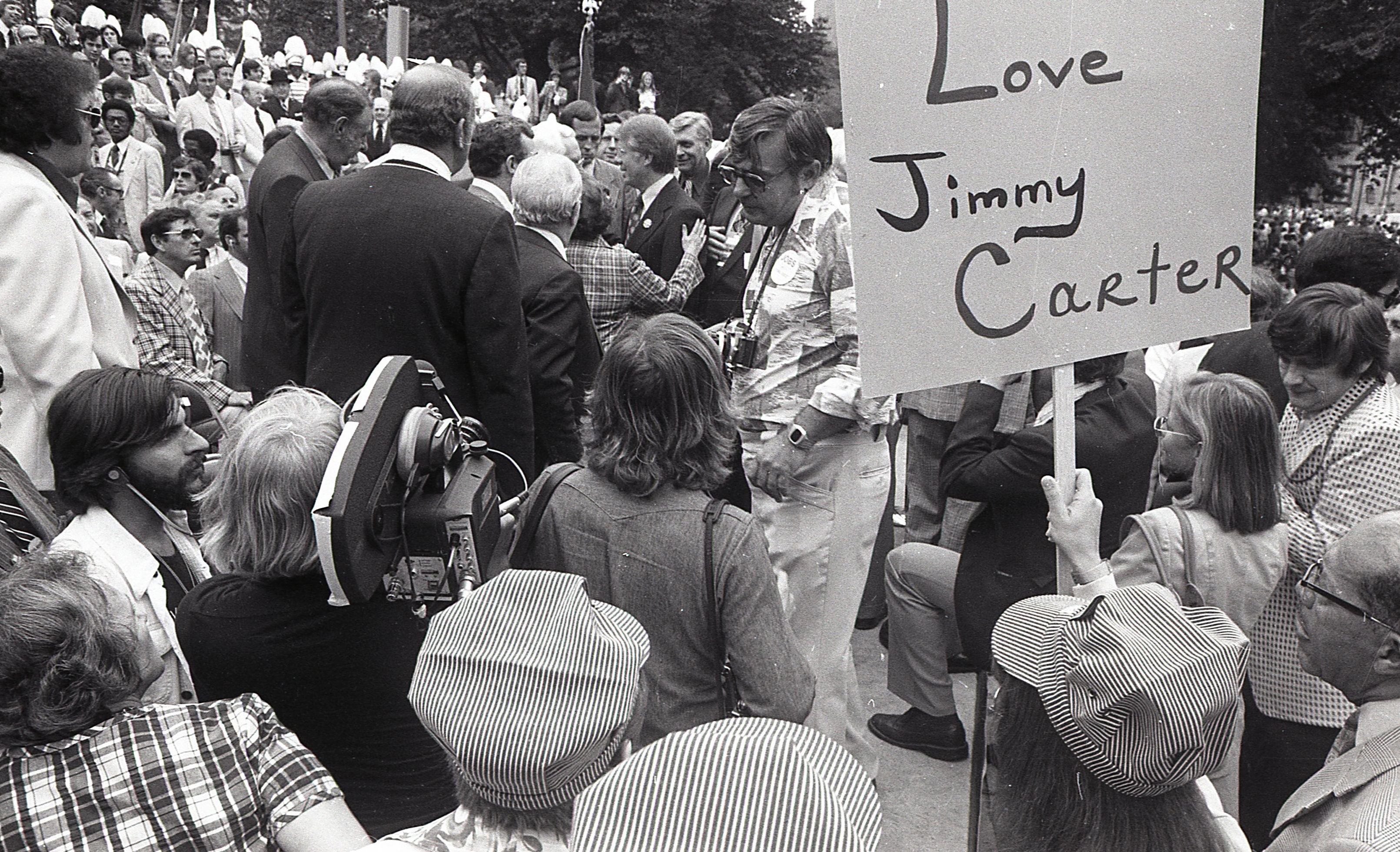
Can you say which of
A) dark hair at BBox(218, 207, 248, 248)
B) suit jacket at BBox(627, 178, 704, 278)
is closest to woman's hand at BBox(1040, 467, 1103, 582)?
suit jacket at BBox(627, 178, 704, 278)

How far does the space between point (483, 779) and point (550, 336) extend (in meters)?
2.72

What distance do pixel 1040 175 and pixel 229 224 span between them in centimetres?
506

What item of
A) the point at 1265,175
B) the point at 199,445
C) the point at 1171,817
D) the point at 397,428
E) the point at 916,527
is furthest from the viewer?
the point at 1265,175

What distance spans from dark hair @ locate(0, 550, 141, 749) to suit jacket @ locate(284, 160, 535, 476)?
1.56 m

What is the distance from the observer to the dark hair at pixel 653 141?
6.16 metres

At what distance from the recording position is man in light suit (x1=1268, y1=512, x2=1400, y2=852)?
5.35 feet

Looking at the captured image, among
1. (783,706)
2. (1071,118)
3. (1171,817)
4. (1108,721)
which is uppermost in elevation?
(1071,118)

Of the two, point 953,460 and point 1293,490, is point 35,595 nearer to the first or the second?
point 953,460

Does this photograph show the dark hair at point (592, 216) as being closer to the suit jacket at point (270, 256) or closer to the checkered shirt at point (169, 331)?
the suit jacket at point (270, 256)

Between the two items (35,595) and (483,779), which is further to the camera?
(35,595)

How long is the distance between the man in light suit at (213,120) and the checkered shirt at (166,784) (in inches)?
449

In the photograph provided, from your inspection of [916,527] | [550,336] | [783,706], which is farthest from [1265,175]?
[783,706]

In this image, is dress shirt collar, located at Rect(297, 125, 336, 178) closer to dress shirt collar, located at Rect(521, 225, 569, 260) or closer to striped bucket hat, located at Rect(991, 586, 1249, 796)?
dress shirt collar, located at Rect(521, 225, 569, 260)

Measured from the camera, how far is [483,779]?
1393mm
